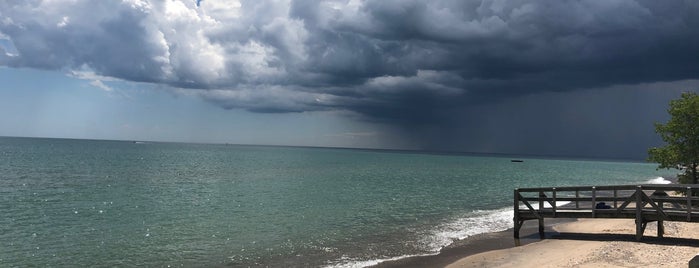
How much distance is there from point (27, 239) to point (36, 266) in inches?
231

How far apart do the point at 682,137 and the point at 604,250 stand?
19.1 m

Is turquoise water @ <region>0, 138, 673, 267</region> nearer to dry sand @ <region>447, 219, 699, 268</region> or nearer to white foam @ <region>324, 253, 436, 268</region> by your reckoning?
white foam @ <region>324, 253, 436, 268</region>

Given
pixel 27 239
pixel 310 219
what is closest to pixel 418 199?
pixel 310 219

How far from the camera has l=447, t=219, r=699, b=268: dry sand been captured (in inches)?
615

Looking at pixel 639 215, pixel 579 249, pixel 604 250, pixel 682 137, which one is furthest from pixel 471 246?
pixel 682 137

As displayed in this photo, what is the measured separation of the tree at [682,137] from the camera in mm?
30281

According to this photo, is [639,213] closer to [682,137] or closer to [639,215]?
[639,215]

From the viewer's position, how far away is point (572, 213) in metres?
21.3

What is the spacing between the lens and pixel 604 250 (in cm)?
1744

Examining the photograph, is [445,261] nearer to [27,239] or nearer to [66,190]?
[27,239]

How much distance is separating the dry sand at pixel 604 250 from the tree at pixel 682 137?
938 centimetres

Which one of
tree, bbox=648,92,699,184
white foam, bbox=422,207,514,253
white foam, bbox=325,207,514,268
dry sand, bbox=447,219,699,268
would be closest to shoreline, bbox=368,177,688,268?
dry sand, bbox=447,219,699,268

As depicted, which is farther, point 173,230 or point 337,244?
point 173,230

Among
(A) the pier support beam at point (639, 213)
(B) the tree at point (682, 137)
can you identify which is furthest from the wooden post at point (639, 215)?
(B) the tree at point (682, 137)
